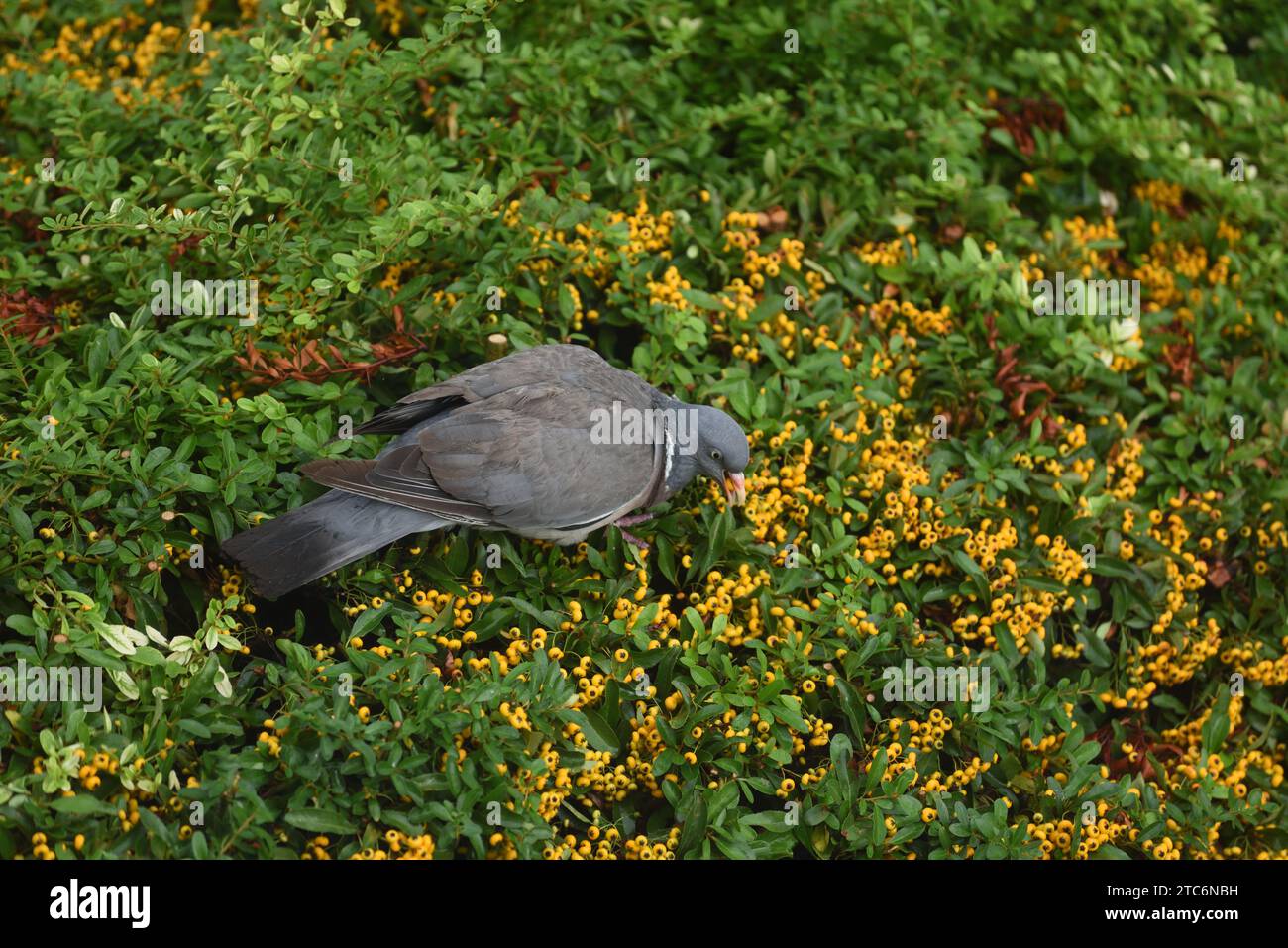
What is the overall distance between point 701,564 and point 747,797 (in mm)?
768

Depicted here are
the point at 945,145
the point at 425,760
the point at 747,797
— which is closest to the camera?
the point at 425,760

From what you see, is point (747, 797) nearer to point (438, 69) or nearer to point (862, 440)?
point (862, 440)

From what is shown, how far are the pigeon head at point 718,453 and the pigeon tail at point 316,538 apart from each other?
87cm

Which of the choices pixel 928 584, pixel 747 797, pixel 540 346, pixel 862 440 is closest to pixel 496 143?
pixel 540 346

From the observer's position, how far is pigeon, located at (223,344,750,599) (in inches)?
139

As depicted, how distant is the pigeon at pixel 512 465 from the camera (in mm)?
3531

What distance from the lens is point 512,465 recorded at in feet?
12.1

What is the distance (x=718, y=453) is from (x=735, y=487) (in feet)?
0.50

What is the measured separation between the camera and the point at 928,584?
13.6 feet
